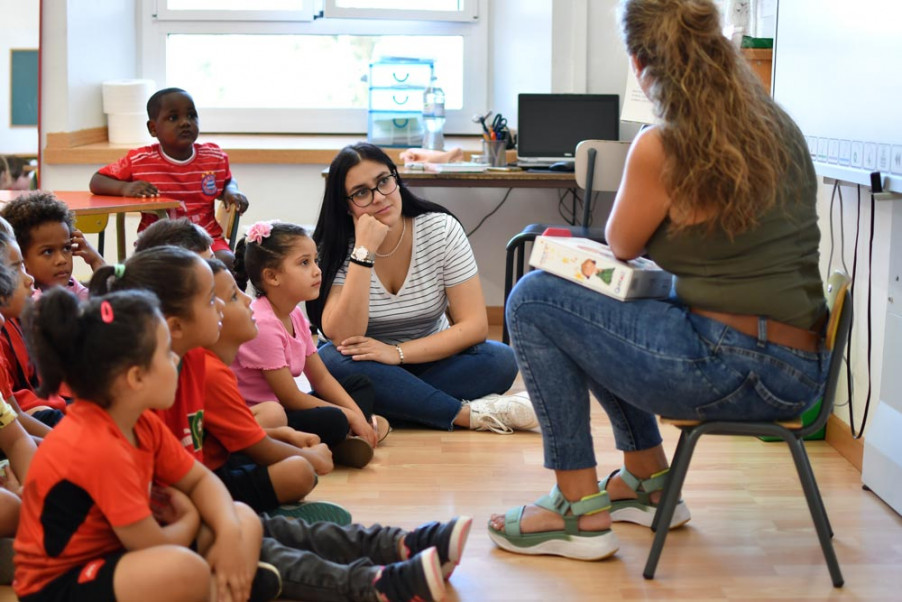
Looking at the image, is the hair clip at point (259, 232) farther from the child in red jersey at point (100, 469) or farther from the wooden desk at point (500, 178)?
the wooden desk at point (500, 178)

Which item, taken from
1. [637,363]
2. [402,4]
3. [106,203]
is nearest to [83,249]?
[106,203]

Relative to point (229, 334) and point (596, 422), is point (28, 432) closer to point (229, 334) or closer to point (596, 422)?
point (229, 334)

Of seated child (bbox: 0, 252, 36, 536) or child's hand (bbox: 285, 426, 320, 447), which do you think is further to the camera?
child's hand (bbox: 285, 426, 320, 447)

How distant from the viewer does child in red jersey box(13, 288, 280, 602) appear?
168cm

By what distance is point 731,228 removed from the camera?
1.93 m

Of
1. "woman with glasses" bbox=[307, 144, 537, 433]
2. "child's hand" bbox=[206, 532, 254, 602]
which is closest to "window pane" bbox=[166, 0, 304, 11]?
"woman with glasses" bbox=[307, 144, 537, 433]

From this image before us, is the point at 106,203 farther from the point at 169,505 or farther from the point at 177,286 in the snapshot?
the point at 169,505

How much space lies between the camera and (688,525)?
2406mm

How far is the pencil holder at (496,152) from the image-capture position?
4535 millimetres

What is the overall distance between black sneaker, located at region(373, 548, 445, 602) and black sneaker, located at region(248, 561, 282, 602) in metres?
0.17

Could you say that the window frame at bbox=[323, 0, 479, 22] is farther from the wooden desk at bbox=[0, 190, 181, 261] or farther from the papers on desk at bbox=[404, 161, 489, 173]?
the wooden desk at bbox=[0, 190, 181, 261]

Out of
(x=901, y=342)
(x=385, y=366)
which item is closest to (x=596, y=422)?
(x=385, y=366)

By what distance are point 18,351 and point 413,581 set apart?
A: 1091 mm

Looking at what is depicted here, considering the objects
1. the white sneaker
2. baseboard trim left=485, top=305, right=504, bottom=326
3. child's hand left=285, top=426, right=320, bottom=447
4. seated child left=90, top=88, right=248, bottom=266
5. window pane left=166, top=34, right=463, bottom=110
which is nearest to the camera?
child's hand left=285, top=426, right=320, bottom=447
